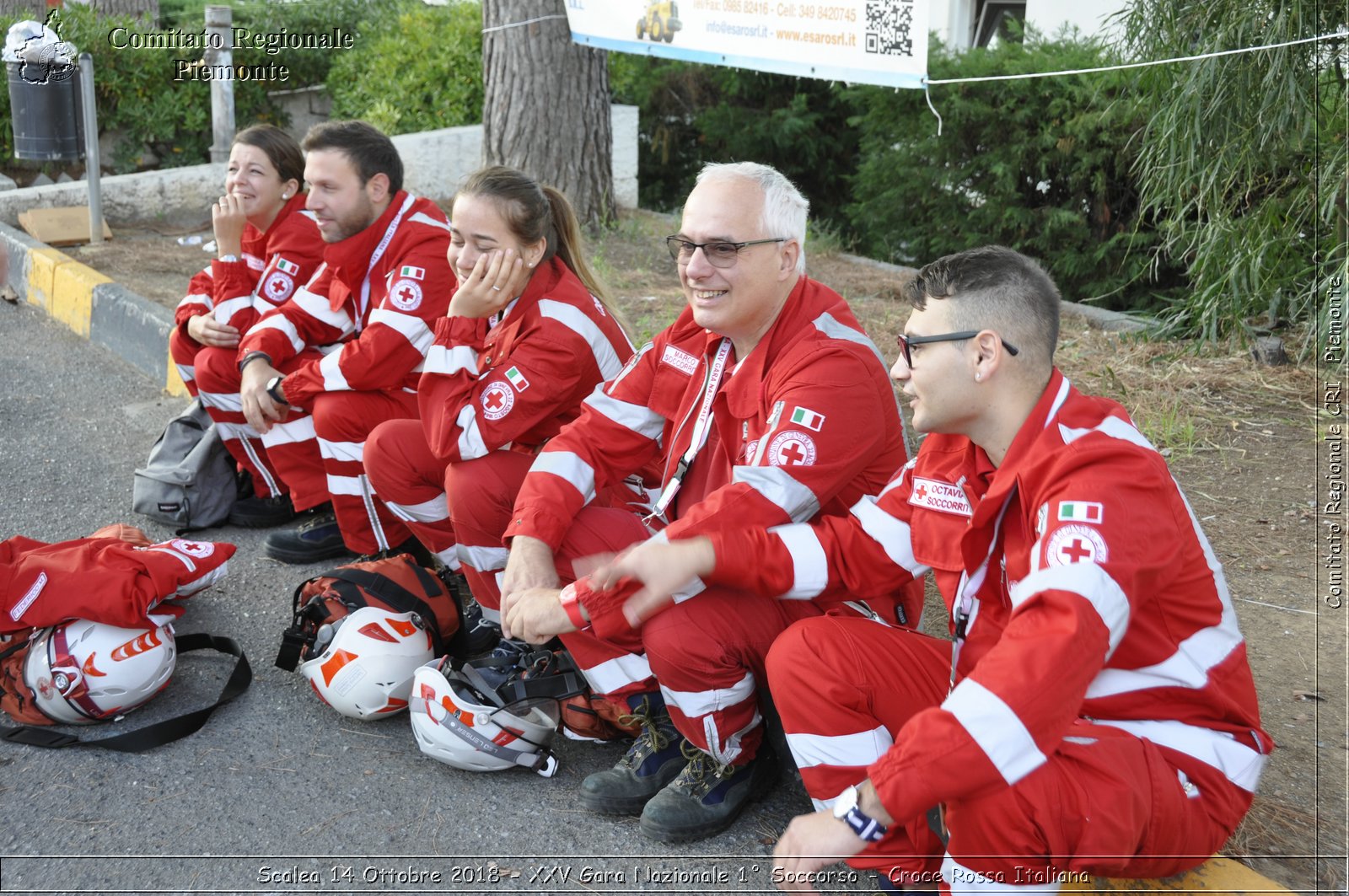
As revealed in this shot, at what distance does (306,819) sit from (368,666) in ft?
1.65

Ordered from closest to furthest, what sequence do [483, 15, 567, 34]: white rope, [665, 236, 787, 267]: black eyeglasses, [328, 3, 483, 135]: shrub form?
[665, 236, 787, 267]: black eyeglasses
[483, 15, 567, 34]: white rope
[328, 3, 483, 135]: shrub

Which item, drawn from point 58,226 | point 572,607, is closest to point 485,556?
point 572,607

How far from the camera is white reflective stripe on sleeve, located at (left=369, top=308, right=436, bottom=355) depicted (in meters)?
4.40

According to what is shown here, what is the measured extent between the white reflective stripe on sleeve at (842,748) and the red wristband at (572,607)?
0.62m

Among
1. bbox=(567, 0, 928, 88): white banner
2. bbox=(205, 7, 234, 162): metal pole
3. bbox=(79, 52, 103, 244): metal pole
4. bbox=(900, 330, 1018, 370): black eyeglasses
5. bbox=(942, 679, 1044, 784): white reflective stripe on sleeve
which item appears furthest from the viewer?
bbox=(205, 7, 234, 162): metal pole

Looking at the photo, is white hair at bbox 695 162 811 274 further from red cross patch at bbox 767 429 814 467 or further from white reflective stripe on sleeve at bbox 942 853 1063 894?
white reflective stripe on sleeve at bbox 942 853 1063 894

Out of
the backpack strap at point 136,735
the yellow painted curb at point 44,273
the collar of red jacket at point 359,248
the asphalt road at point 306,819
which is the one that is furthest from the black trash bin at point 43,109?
the backpack strap at point 136,735

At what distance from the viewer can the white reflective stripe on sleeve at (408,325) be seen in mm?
4398

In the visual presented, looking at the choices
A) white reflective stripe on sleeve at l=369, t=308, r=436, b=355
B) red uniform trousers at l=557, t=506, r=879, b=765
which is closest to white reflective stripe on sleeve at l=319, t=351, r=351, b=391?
white reflective stripe on sleeve at l=369, t=308, r=436, b=355

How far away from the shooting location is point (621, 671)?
3.19 meters

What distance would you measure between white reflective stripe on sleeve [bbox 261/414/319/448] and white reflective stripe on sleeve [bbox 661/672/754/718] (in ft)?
7.48

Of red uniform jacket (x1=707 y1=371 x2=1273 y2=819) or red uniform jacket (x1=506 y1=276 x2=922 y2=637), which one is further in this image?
red uniform jacket (x1=506 y1=276 x2=922 y2=637)

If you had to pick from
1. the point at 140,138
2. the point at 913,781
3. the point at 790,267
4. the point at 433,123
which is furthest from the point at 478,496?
the point at 140,138

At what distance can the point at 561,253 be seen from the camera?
4105mm
